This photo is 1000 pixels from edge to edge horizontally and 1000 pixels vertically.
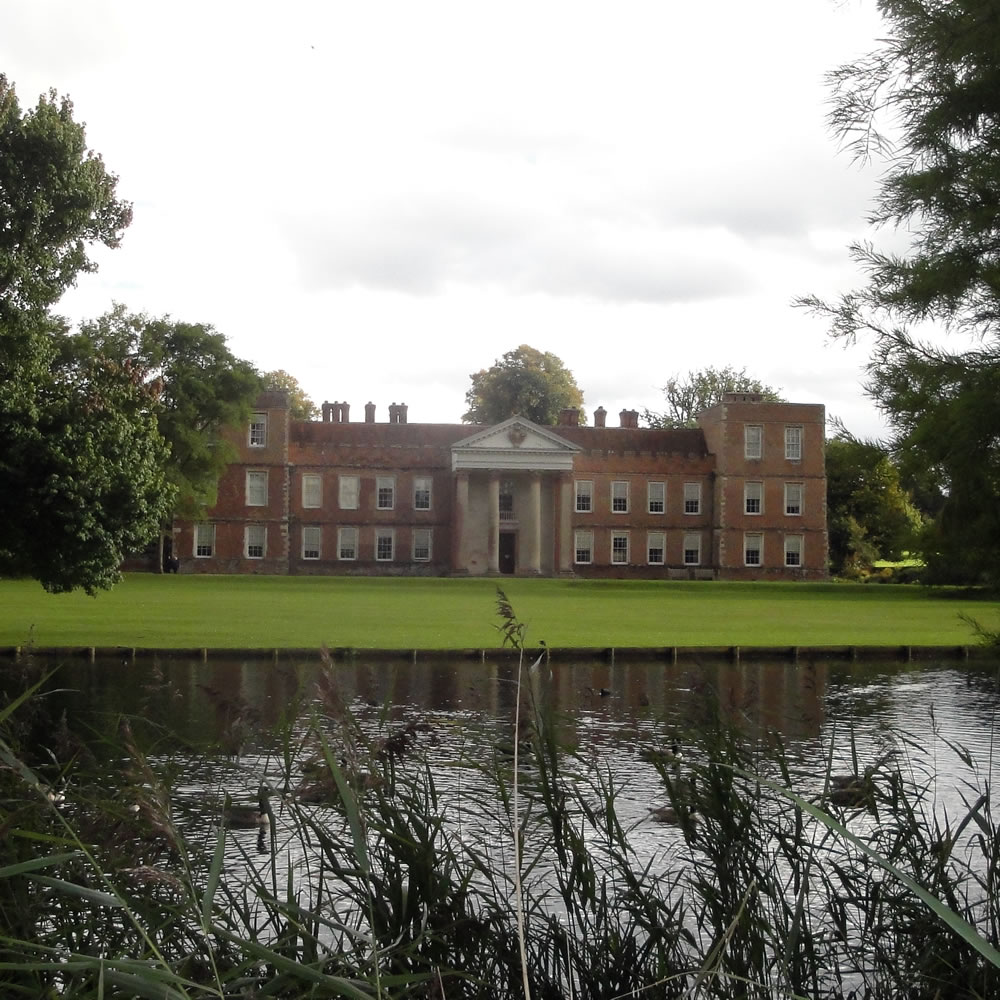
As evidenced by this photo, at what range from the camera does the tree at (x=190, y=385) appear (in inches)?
2064

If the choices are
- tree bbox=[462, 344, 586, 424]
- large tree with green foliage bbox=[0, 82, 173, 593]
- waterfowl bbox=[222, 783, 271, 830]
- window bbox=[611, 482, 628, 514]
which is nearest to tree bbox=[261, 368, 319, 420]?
tree bbox=[462, 344, 586, 424]

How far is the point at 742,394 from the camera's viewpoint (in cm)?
6812

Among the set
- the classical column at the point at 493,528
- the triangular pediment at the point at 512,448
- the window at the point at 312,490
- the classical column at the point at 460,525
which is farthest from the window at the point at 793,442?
the window at the point at 312,490

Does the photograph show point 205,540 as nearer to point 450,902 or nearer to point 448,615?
point 448,615

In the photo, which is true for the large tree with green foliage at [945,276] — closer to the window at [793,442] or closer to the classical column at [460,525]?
the classical column at [460,525]

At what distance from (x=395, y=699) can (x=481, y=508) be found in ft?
163

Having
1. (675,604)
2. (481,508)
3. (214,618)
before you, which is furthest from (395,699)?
(481,508)

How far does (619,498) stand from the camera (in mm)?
66188

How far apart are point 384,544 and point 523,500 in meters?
Result: 7.51

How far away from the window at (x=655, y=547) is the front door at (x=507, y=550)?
6968mm

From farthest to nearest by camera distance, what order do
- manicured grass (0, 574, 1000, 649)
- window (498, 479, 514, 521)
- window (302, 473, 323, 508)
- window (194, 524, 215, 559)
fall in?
window (498, 479, 514, 521), window (302, 473, 323, 508), window (194, 524, 215, 559), manicured grass (0, 574, 1000, 649)

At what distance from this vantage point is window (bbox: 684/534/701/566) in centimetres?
6644

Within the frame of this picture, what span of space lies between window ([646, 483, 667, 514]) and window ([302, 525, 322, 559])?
676 inches

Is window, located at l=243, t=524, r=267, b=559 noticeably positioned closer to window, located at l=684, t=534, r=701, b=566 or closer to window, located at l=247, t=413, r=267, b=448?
window, located at l=247, t=413, r=267, b=448
